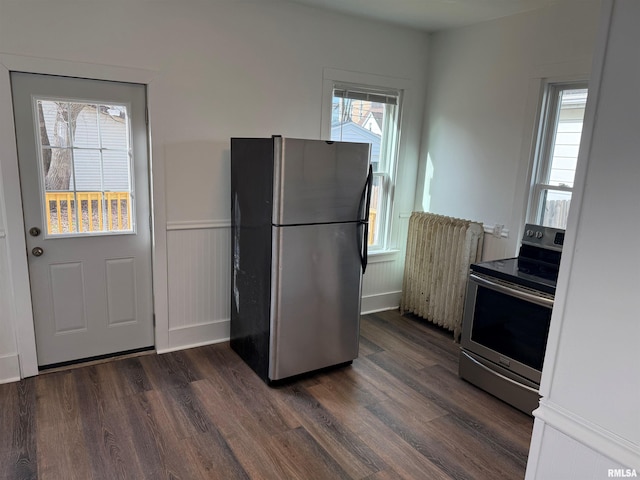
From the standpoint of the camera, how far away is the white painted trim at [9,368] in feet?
9.14

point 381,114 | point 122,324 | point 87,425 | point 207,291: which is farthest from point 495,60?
point 87,425

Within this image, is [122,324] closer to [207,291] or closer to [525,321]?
[207,291]

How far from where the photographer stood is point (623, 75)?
96 centimetres

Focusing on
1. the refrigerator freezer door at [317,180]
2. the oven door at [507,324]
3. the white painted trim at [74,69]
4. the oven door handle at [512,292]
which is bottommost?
the oven door at [507,324]

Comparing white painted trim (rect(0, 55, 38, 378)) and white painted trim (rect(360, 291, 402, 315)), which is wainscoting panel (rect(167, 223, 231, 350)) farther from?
white painted trim (rect(360, 291, 402, 315))

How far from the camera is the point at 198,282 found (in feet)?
11.0

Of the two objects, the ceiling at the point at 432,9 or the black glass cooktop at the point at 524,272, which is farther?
the ceiling at the point at 432,9

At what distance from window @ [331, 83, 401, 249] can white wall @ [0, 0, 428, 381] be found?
20 centimetres

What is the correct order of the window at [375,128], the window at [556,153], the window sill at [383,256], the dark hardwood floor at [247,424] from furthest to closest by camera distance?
the window sill at [383,256] → the window at [375,128] → the window at [556,153] → the dark hardwood floor at [247,424]

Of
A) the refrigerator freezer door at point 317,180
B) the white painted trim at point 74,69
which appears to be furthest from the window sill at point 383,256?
the white painted trim at point 74,69

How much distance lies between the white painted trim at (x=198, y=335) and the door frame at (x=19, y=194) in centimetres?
50

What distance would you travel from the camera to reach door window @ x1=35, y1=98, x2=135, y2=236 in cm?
275

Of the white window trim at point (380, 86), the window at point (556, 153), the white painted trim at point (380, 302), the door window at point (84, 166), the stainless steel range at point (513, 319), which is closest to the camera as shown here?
the stainless steel range at point (513, 319)

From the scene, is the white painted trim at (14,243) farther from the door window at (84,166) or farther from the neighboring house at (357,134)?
the neighboring house at (357,134)
